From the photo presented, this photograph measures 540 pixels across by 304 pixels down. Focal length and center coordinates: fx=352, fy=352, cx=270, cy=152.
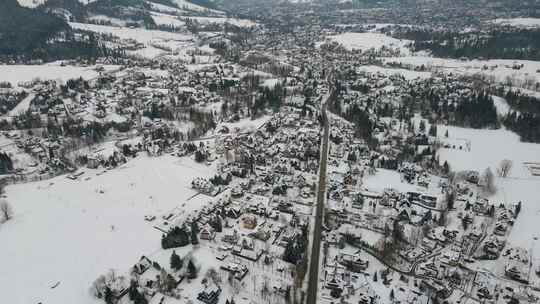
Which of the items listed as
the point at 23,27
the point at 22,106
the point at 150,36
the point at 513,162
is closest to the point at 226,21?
the point at 150,36

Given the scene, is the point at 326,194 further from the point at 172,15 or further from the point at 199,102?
the point at 172,15

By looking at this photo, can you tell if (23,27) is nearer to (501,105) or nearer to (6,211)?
(6,211)

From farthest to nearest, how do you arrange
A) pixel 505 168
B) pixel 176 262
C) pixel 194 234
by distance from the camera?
pixel 505 168
pixel 194 234
pixel 176 262

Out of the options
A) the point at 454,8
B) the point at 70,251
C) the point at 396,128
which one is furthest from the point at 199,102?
the point at 454,8

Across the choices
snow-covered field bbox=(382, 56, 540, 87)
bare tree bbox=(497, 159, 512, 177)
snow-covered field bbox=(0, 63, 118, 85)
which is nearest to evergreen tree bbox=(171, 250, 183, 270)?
bare tree bbox=(497, 159, 512, 177)

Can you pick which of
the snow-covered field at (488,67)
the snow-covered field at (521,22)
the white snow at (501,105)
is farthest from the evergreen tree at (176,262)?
the snow-covered field at (521,22)

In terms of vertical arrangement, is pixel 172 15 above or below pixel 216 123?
above

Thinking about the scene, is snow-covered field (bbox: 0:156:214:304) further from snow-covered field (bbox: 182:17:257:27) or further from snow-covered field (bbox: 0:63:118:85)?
snow-covered field (bbox: 182:17:257:27)

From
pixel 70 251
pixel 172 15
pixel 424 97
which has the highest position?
pixel 172 15
